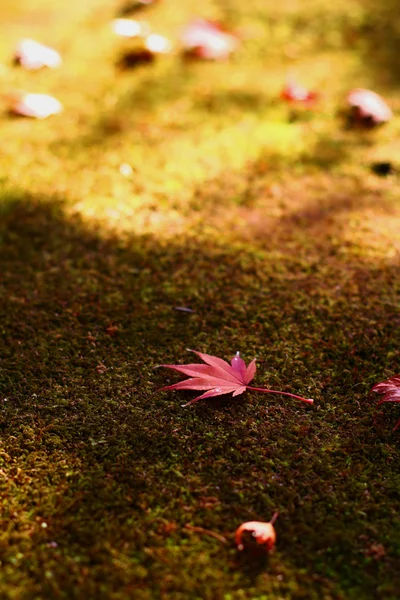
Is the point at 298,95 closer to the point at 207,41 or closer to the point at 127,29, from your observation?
the point at 207,41

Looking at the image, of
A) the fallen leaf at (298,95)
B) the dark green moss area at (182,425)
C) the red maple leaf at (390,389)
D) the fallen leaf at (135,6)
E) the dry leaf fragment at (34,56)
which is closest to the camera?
the dark green moss area at (182,425)

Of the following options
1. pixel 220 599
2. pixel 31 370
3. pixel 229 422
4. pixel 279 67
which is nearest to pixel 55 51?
pixel 279 67

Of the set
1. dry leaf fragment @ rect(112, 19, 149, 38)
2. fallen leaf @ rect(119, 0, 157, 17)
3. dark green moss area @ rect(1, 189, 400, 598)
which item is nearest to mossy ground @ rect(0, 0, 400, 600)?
dark green moss area @ rect(1, 189, 400, 598)

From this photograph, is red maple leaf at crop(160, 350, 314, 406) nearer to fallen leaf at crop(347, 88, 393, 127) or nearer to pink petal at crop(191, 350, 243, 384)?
pink petal at crop(191, 350, 243, 384)

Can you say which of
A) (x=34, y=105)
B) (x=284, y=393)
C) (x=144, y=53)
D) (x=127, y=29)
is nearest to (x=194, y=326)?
(x=284, y=393)

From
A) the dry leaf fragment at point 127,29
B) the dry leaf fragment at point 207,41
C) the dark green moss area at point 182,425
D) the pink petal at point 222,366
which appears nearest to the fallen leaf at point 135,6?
the dry leaf fragment at point 127,29

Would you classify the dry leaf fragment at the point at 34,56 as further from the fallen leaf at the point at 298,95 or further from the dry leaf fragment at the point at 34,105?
the fallen leaf at the point at 298,95

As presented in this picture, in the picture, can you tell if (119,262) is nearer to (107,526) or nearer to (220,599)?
(107,526)
